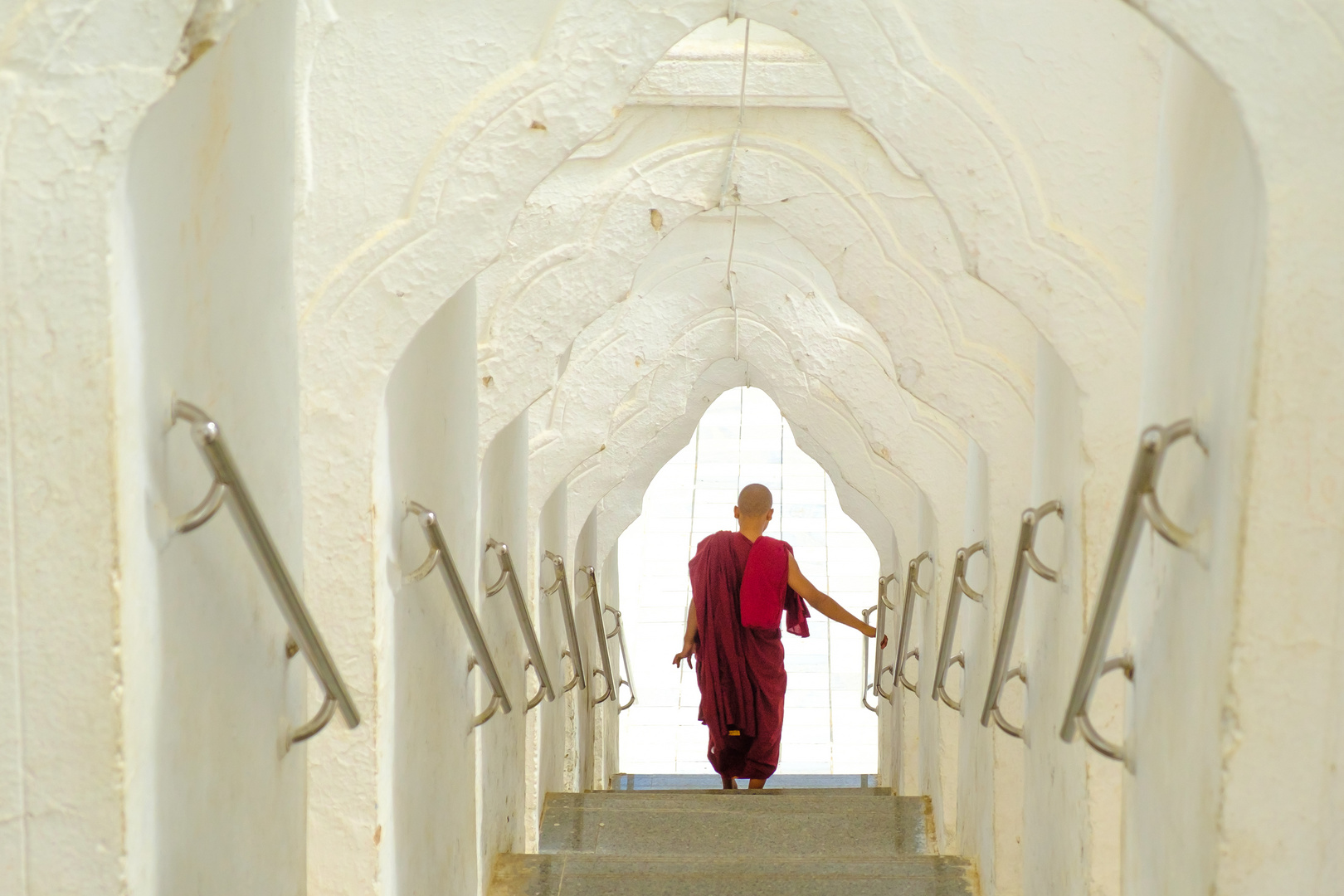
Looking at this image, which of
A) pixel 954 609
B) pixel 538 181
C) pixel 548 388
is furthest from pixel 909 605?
pixel 538 181

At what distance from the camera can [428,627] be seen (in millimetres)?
3395

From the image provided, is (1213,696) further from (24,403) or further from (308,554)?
(308,554)

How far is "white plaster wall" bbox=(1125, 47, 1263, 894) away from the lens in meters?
1.82

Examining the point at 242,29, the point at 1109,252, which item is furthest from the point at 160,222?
the point at 1109,252

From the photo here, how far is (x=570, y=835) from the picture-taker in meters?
6.28

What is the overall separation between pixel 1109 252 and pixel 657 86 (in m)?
2.07

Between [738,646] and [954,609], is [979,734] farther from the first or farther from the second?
[738,646]

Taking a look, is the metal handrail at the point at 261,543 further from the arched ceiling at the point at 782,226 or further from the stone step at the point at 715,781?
the stone step at the point at 715,781

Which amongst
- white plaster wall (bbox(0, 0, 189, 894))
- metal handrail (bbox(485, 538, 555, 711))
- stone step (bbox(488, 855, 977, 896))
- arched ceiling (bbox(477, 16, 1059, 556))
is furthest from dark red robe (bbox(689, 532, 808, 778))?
white plaster wall (bbox(0, 0, 189, 894))

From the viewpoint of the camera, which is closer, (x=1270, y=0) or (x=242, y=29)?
(x=1270, y=0)

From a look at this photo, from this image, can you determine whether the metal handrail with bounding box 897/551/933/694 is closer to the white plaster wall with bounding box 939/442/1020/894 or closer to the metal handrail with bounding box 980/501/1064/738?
the white plaster wall with bounding box 939/442/1020/894

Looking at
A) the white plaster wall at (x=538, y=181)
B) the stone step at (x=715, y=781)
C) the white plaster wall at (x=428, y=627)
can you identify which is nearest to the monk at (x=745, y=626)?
the white plaster wall at (x=428, y=627)

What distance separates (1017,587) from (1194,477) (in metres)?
1.31

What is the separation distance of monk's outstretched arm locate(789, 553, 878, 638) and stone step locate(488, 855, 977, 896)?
6.18ft
